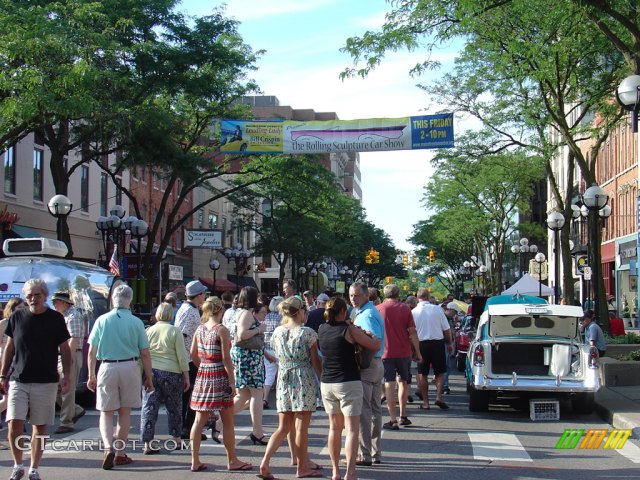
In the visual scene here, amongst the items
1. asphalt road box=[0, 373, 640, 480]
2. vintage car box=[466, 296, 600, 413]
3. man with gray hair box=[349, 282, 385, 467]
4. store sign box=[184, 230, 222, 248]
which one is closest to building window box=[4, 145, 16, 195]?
store sign box=[184, 230, 222, 248]

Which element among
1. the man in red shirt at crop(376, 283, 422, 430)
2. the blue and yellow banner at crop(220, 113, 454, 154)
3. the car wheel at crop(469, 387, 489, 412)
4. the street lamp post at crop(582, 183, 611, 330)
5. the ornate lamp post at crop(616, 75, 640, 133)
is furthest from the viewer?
the blue and yellow banner at crop(220, 113, 454, 154)

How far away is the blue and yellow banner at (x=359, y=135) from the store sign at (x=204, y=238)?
38.7 ft

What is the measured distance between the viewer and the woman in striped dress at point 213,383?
8.95m

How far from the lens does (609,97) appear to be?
24797 mm

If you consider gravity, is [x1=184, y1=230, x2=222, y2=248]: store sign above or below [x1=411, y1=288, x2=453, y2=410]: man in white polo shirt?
above

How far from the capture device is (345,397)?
832cm

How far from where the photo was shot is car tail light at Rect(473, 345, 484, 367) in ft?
43.4

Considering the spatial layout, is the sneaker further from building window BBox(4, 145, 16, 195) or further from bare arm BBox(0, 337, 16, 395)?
building window BBox(4, 145, 16, 195)

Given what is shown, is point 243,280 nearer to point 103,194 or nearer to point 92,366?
point 103,194

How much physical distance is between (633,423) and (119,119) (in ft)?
48.4

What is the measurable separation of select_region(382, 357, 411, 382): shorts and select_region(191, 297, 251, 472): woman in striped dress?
Result: 354 centimetres

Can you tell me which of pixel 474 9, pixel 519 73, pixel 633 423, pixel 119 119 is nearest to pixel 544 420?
pixel 633 423

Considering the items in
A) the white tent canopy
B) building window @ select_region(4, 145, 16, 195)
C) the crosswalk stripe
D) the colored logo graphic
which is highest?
building window @ select_region(4, 145, 16, 195)

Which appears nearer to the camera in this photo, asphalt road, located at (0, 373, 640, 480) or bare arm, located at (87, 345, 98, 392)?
asphalt road, located at (0, 373, 640, 480)
